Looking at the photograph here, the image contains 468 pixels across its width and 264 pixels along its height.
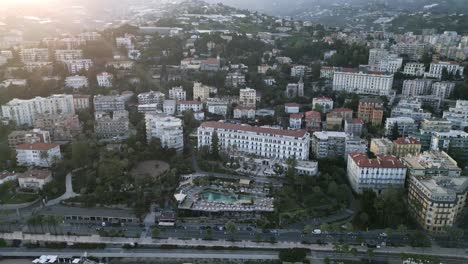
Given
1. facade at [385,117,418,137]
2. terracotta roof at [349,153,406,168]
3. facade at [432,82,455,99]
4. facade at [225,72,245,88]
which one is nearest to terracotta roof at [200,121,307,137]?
terracotta roof at [349,153,406,168]

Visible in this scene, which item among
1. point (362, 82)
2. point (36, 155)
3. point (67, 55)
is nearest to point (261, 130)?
point (36, 155)

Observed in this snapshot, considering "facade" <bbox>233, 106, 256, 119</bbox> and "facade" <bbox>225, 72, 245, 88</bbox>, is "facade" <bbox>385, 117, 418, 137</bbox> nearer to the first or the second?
"facade" <bbox>233, 106, 256, 119</bbox>

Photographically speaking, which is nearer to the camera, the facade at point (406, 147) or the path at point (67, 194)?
the path at point (67, 194)

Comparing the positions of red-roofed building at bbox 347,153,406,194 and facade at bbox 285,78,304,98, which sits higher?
facade at bbox 285,78,304,98

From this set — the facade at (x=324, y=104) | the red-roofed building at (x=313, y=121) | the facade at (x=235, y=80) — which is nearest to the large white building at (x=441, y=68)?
the facade at (x=324, y=104)

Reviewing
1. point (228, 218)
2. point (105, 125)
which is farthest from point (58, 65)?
point (228, 218)

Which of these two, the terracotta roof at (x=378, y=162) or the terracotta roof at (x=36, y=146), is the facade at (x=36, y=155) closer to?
the terracotta roof at (x=36, y=146)

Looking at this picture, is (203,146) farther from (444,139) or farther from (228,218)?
(444,139)
